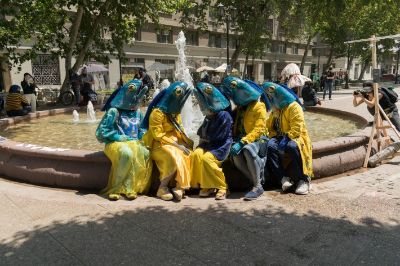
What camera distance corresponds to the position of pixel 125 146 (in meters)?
4.90

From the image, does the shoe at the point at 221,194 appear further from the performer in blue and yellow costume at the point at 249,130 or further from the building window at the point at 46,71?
the building window at the point at 46,71

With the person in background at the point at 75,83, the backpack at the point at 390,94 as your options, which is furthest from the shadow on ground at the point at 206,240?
the person in background at the point at 75,83

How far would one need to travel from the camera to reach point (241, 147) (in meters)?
4.93

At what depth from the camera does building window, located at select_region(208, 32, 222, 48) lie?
40.7 meters

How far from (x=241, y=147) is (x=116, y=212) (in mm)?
1733

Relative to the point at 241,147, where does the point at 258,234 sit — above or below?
below

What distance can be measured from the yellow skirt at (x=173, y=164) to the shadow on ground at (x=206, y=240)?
1.88 ft

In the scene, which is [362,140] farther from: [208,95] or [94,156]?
[94,156]

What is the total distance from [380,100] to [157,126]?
179 inches

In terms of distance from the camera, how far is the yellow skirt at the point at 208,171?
488 cm

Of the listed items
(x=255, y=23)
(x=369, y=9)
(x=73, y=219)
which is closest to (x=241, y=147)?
(x=73, y=219)

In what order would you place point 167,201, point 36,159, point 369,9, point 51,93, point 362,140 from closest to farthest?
point 167,201
point 36,159
point 362,140
point 51,93
point 369,9

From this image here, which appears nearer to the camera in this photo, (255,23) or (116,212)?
(116,212)

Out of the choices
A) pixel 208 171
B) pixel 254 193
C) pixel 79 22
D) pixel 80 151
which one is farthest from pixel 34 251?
pixel 79 22
